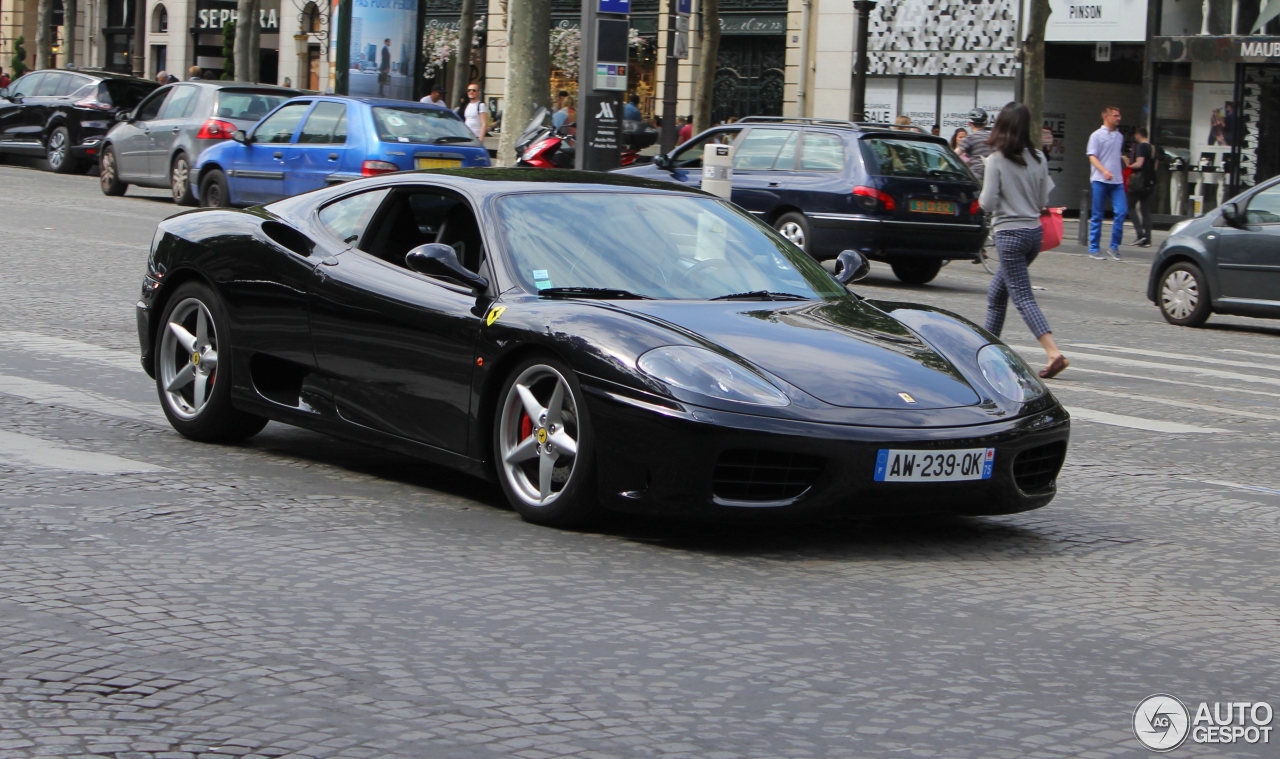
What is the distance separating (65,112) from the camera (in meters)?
32.4

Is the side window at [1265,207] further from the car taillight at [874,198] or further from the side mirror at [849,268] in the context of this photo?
the side mirror at [849,268]

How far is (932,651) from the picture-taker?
15.8ft

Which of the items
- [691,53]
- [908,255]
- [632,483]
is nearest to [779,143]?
[908,255]

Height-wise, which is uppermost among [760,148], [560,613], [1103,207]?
[760,148]

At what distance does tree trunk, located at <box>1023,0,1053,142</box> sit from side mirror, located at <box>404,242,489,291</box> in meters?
19.0

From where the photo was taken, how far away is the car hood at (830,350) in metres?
5.99

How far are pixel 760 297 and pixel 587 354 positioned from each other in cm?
107

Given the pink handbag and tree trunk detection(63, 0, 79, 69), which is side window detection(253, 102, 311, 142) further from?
tree trunk detection(63, 0, 79, 69)

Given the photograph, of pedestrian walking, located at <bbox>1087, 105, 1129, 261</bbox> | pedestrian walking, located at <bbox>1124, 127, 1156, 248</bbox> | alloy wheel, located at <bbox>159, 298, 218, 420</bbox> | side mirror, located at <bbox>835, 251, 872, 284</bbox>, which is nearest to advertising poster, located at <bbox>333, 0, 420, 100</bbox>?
pedestrian walking, located at <bbox>1124, 127, 1156, 248</bbox>

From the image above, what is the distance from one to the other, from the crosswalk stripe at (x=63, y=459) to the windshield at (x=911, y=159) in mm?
12234

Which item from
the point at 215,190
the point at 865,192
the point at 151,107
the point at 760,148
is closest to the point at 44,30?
the point at 151,107

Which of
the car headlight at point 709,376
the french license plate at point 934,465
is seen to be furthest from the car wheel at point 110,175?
the french license plate at point 934,465

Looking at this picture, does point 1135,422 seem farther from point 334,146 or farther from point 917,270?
point 334,146

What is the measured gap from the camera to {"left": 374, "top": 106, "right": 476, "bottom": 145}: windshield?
20844 millimetres
